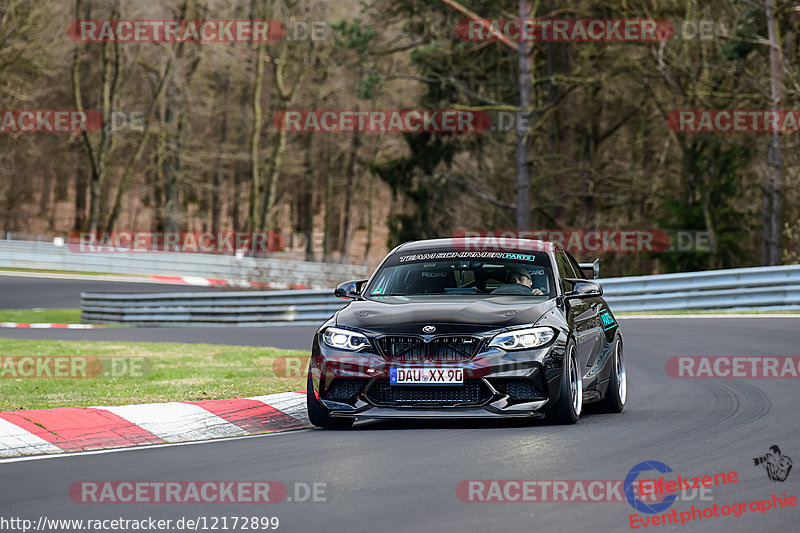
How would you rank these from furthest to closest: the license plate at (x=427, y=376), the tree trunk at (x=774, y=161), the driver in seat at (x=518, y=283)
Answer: the tree trunk at (x=774, y=161)
the driver in seat at (x=518, y=283)
the license plate at (x=427, y=376)

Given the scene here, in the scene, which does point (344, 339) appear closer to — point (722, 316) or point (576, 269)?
point (576, 269)

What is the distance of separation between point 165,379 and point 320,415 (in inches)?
179

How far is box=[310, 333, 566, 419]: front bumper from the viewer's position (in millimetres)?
8633

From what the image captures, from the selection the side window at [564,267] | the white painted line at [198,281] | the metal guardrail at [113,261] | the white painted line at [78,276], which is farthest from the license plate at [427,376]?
the white painted line at [78,276]

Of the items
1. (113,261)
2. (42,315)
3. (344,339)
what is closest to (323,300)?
(42,315)

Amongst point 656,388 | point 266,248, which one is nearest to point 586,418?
point 656,388

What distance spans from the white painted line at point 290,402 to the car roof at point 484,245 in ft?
5.35

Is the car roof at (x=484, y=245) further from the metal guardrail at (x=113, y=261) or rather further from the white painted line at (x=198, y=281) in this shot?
the metal guardrail at (x=113, y=261)

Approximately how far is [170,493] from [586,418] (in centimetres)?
442

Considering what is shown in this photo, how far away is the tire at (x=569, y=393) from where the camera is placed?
8883 millimetres

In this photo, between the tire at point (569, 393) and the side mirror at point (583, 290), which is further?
the side mirror at point (583, 290)

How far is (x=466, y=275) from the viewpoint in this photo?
10125mm

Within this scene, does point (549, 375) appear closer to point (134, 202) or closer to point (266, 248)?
point (266, 248)

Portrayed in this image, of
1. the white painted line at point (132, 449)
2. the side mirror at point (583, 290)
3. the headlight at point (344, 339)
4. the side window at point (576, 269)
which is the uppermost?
the side window at point (576, 269)
